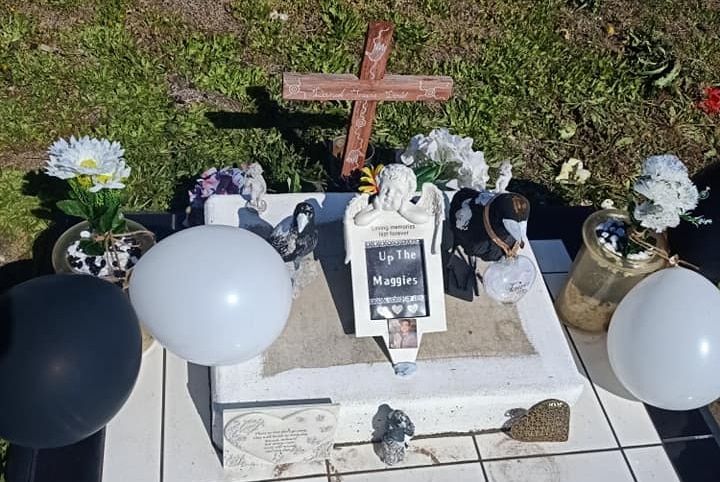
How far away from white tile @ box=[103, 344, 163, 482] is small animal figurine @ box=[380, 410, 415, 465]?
728 millimetres

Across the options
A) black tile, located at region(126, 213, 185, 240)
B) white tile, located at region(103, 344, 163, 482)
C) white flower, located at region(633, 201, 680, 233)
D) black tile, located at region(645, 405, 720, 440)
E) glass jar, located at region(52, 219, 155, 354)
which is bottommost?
white tile, located at region(103, 344, 163, 482)

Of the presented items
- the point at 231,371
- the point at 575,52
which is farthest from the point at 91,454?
the point at 575,52

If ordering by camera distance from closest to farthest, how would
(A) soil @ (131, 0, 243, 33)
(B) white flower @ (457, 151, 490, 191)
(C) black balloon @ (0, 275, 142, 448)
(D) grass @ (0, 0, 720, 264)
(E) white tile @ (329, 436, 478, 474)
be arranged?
1. (C) black balloon @ (0, 275, 142, 448)
2. (E) white tile @ (329, 436, 478, 474)
3. (B) white flower @ (457, 151, 490, 191)
4. (D) grass @ (0, 0, 720, 264)
5. (A) soil @ (131, 0, 243, 33)

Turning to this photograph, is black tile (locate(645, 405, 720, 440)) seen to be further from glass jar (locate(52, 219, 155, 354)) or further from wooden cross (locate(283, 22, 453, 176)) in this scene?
glass jar (locate(52, 219, 155, 354))

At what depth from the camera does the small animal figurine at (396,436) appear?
2.45 metres

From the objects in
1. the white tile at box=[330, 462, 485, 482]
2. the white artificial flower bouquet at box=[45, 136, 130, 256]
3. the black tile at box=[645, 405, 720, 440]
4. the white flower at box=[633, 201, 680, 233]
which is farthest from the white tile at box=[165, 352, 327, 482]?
the white flower at box=[633, 201, 680, 233]

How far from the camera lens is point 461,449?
261 cm

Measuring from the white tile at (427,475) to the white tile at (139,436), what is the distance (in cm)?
58

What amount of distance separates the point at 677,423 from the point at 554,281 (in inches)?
29.0

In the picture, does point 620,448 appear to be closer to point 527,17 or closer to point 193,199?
point 193,199

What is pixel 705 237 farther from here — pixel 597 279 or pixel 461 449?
pixel 461 449

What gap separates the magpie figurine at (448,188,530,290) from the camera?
2.36 metres

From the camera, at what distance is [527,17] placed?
14.8 feet

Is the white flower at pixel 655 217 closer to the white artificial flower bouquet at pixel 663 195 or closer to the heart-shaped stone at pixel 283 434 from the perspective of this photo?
the white artificial flower bouquet at pixel 663 195
